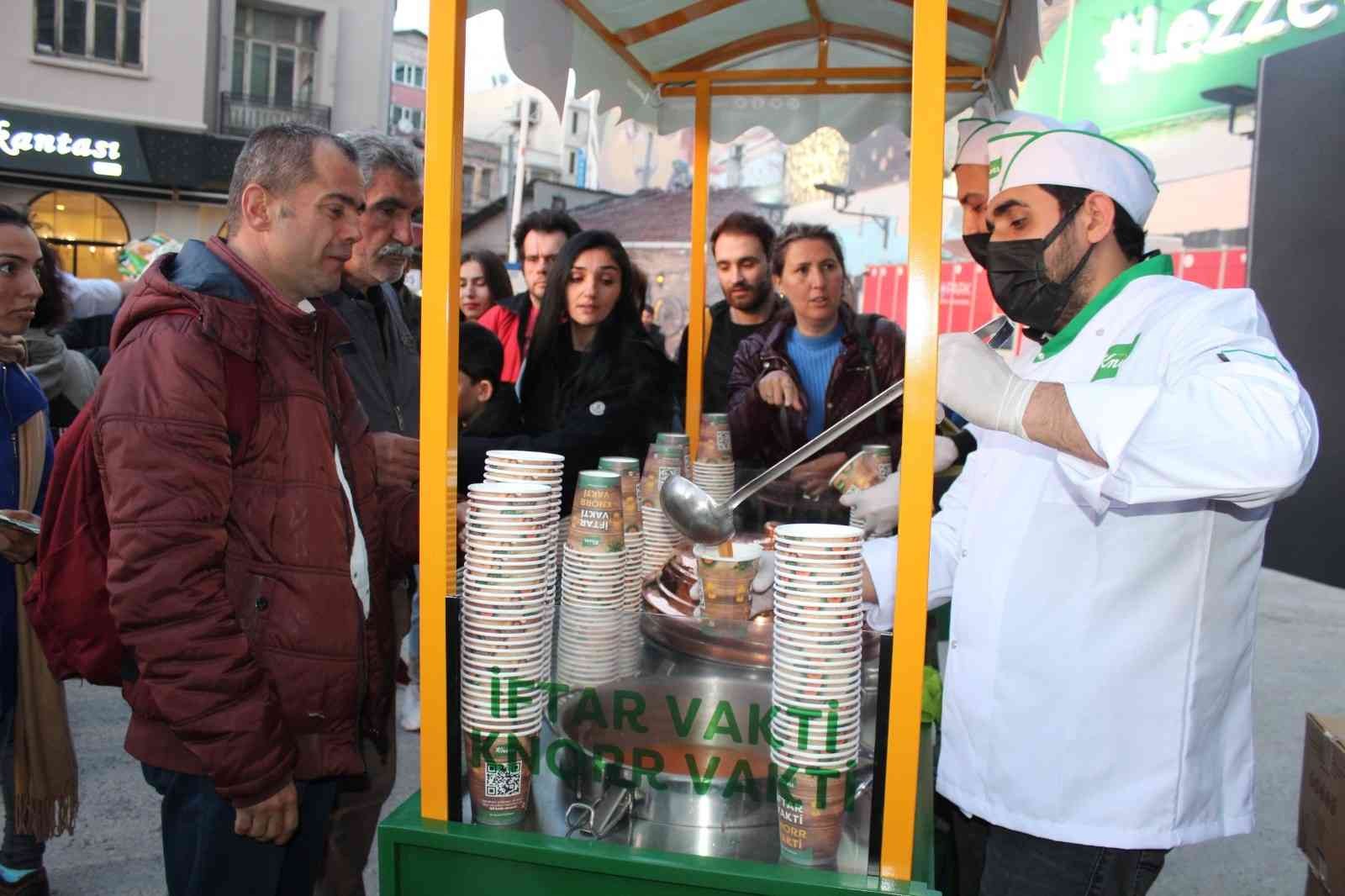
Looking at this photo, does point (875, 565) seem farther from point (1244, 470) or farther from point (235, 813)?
point (235, 813)

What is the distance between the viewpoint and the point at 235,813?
1.57 m

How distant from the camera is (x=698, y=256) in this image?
346cm

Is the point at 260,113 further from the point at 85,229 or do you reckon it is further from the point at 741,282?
the point at 741,282

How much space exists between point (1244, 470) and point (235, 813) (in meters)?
1.55

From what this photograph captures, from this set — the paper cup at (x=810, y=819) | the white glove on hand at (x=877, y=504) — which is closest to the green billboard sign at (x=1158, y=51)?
the white glove on hand at (x=877, y=504)

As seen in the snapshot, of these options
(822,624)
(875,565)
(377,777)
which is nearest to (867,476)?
(875,565)

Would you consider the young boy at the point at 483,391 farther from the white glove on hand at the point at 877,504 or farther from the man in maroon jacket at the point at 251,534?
the white glove on hand at the point at 877,504

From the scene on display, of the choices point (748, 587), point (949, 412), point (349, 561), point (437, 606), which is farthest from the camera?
point (949, 412)

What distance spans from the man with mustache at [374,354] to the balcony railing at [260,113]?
15.9 meters

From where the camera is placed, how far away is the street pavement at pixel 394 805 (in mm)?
2982

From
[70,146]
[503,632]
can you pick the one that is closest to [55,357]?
[503,632]

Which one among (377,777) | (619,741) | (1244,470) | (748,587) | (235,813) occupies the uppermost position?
(1244,470)

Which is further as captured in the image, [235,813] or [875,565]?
[875,565]

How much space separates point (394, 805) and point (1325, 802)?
2.88m
